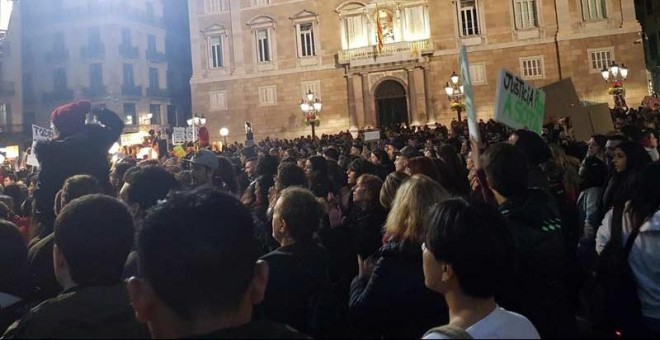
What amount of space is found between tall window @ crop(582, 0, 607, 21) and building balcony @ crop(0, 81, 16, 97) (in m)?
39.5

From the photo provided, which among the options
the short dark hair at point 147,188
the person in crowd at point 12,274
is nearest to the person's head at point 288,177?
the short dark hair at point 147,188

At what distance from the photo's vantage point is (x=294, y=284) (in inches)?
125

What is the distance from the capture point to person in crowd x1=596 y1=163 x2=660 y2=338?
3.30 metres

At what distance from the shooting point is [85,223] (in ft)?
7.66

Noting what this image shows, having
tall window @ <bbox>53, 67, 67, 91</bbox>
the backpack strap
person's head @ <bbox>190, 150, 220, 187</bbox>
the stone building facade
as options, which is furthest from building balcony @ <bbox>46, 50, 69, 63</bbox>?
the backpack strap

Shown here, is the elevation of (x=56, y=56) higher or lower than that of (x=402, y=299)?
higher

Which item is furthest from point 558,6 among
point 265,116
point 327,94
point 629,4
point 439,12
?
point 265,116

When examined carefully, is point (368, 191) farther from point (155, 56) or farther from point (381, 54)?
point (155, 56)

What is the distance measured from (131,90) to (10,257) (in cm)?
4326

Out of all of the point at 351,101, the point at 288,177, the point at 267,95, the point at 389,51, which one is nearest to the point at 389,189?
the point at 288,177

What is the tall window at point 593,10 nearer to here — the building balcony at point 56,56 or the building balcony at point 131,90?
the building balcony at point 131,90

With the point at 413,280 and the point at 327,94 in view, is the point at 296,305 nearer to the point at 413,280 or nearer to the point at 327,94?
the point at 413,280

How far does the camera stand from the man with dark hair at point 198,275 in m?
1.52

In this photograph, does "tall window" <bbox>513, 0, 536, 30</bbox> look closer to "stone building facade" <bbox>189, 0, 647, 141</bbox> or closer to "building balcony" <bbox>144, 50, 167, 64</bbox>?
"stone building facade" <bbox>189, 0, 647, 141</bbox>
